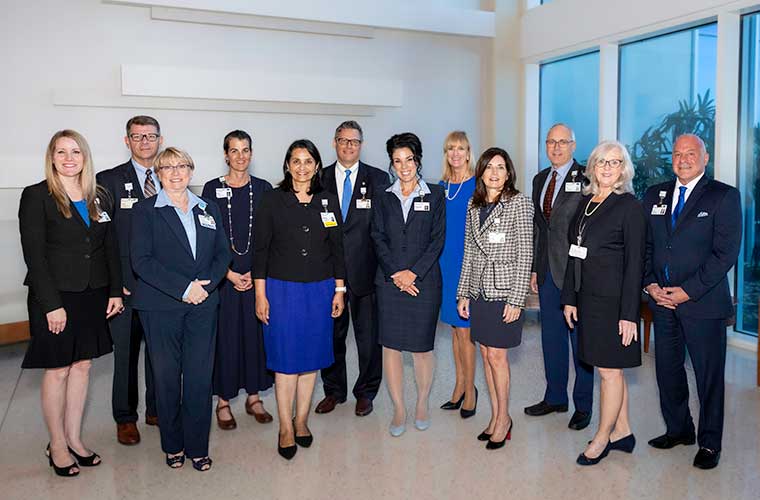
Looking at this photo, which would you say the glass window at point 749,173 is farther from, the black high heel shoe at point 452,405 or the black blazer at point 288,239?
the black blazer at point 288,239

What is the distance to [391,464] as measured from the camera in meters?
3.84

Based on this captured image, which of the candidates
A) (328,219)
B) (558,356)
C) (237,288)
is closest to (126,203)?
(237,288)

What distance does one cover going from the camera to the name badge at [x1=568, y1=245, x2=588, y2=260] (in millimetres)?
3600

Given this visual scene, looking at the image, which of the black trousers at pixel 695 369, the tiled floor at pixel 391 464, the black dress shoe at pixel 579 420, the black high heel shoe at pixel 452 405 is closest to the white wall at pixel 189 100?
the tiled floor at pixel 391 464

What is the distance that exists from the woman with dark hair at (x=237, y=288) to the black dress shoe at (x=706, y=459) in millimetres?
A: 2548

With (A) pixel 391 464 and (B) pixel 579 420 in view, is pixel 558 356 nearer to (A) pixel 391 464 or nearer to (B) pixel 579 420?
(B) pixel 579 420

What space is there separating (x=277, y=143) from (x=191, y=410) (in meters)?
4.15

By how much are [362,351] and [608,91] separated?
14.1 ft

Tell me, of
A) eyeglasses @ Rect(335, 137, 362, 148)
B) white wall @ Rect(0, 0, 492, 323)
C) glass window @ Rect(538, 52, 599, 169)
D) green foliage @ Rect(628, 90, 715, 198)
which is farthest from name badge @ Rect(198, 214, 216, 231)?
glass window @ Rect(538, 52, 599, 169)

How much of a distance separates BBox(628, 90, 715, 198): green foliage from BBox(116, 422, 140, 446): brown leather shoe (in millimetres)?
5275

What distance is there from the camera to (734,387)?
16.9 ft

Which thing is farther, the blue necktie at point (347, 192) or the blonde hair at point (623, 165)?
the blue necktie at point (347, 192)

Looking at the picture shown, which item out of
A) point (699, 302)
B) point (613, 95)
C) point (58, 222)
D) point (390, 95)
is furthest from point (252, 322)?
point (613, 95)

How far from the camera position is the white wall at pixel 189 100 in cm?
622
